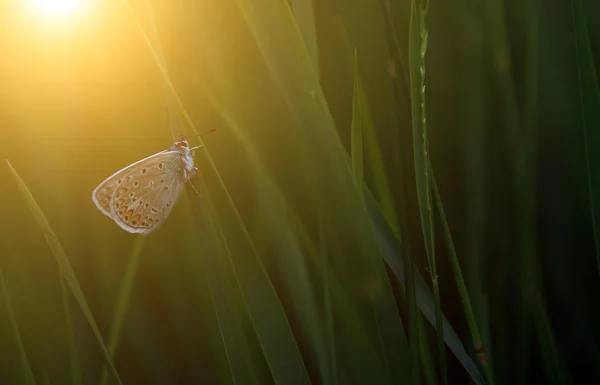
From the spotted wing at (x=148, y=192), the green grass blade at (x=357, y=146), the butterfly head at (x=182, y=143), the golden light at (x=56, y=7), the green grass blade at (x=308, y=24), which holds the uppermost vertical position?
the golden light at (x=56, y=7)

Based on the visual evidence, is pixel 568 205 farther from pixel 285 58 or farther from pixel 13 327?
pixel 13 327

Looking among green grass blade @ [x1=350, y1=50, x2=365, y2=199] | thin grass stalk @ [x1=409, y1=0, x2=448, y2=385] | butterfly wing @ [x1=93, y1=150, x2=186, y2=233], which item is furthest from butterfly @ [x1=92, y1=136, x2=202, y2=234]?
thin grass stalk @ [x1=409, y1=0, x2=448, y2=385]

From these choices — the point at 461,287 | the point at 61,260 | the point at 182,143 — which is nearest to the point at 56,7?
the point at 182,143

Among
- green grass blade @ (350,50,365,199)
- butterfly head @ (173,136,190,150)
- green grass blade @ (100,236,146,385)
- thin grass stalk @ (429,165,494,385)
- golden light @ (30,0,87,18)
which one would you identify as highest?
golden light @ (30,0,87,18)

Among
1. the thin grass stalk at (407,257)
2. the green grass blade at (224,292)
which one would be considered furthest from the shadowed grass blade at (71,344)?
the thin grass stalk at (407,257)

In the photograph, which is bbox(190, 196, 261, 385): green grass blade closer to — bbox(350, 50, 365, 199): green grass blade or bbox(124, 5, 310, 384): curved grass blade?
bbox(124, 5, 310, 384): curved grass blade

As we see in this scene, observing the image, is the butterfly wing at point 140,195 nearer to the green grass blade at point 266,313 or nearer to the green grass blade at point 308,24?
the green grass blade at point 266,313

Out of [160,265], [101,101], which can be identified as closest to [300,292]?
[160,265]
